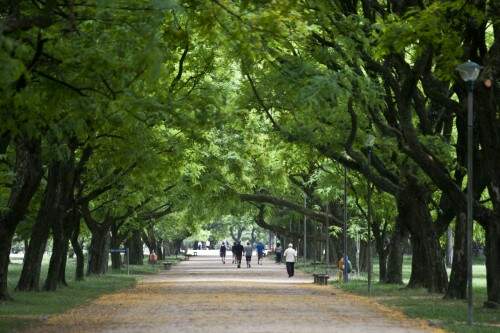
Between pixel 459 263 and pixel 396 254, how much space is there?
1257 centimetres

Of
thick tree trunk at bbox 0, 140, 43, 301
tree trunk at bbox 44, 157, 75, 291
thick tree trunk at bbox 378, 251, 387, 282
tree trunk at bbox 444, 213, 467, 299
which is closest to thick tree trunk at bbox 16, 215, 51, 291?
tree trunk at bbox 44, 157, 75, 291

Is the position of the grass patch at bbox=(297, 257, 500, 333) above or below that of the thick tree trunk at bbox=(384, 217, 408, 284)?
below

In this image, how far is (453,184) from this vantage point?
24.6 m

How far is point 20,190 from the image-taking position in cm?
2433

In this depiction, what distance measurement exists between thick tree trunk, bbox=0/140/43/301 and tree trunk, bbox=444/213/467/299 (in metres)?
11.0

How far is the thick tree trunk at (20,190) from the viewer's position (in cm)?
2408

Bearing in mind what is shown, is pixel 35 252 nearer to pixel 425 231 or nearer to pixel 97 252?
pixel 425 231

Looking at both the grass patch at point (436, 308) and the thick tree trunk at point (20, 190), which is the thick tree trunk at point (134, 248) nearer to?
the grass patch at point (436, 308)

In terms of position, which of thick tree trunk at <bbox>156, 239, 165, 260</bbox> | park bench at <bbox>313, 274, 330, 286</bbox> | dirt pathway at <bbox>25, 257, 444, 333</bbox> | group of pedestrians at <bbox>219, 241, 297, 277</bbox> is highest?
thick tree trunk at <bbox>156, 239, 165, 260</bbox>

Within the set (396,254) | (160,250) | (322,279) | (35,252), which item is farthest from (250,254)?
(35,252)

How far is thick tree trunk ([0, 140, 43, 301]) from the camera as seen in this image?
24.1 m

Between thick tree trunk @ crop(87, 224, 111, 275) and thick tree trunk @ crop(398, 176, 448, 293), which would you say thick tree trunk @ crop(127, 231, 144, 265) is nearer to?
thick tree trunk @ crop(87, 224, 111, 275)

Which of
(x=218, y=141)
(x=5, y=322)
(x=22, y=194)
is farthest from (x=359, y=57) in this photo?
(x=218, y=141)

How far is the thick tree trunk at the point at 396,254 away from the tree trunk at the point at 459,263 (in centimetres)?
1169
